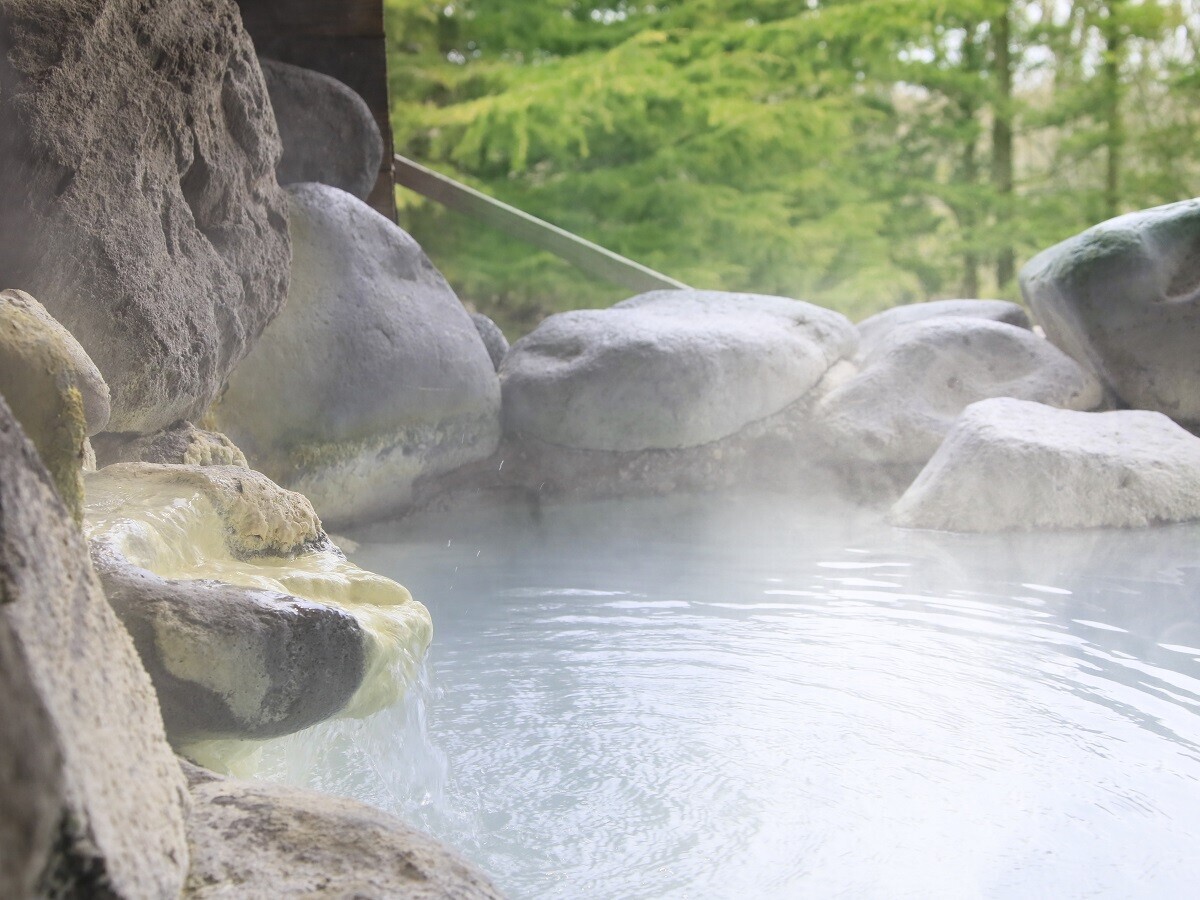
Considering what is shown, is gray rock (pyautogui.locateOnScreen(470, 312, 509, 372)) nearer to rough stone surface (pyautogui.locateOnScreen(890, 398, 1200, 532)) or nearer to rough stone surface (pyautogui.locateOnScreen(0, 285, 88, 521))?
rough stone surface (pyautogui.locateOnScreen(890, 398, 1200, 532))

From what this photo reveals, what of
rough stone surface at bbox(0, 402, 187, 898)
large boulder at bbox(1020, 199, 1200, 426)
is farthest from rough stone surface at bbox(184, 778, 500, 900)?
large boulder at bbox(1020, 199, 1200, 426)

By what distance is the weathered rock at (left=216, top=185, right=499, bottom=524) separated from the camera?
4.36 metres

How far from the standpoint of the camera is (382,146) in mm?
5457

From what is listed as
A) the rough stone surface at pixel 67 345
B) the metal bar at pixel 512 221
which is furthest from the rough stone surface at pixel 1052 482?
the rough stone surface at pixel 67 345

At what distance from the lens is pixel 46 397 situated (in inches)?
64.7

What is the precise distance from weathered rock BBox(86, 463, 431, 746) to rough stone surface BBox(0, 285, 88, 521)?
7.0 inches

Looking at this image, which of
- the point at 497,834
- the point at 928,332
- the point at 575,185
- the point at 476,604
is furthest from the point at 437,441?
the point at 575,185

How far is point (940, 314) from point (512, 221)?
241 centimetres

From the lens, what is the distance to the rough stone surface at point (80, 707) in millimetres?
966

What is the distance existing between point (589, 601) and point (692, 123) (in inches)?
329

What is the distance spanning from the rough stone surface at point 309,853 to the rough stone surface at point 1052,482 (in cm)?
362

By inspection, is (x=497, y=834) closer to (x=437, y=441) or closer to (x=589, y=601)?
(x=589, y=601)

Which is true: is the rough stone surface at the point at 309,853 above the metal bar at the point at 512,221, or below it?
below

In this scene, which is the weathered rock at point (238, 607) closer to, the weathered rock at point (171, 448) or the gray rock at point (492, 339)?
the weathered rock at point (171, 448)
